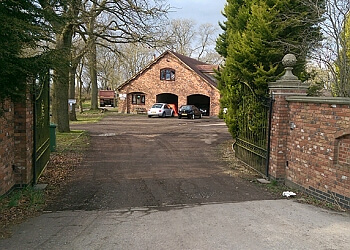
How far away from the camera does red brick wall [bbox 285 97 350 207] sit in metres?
6.02

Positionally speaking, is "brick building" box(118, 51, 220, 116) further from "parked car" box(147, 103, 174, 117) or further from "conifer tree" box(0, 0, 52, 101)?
"conifer tree" box(0, 0, 52, 101)

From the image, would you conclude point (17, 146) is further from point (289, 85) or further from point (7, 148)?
point (289, 85)

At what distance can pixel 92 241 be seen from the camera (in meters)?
4.53

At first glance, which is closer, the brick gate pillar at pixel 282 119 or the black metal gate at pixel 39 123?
the black metal gate at pixel 39 123

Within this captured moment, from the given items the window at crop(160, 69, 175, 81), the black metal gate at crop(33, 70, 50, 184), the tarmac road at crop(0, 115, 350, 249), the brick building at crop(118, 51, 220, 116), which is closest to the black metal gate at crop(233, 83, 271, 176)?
the tarmac road at crop(0, 115, 350, 249)

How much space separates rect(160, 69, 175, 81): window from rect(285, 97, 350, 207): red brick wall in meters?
32.3

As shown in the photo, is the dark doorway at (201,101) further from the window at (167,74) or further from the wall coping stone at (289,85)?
the wall coping stone at (289,85)

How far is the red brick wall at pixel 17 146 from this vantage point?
6.30 m

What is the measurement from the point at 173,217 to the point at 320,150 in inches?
126

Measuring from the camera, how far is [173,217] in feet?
18.3

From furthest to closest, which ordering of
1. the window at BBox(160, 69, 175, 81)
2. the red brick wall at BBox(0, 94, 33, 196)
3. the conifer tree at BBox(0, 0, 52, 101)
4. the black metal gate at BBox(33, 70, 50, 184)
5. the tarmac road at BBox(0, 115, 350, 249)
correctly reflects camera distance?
Answer: the window at BBox(160, 69, 175, 81)
the black metal gate at BBox(33, 70, 50, 184)
the red brick wall at BBox(0, 94, 33, 196)
the conifer tree at BBox(0, 0, 52, 101)
the tarmac road at BBox(0, 115, 350, 249)

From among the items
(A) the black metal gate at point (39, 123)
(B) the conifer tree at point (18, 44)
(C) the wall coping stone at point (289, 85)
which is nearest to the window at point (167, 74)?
(A) the black metal gate at point (39, 123)

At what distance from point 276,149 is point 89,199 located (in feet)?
14.5

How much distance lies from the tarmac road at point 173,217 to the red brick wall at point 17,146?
0.96 meters
